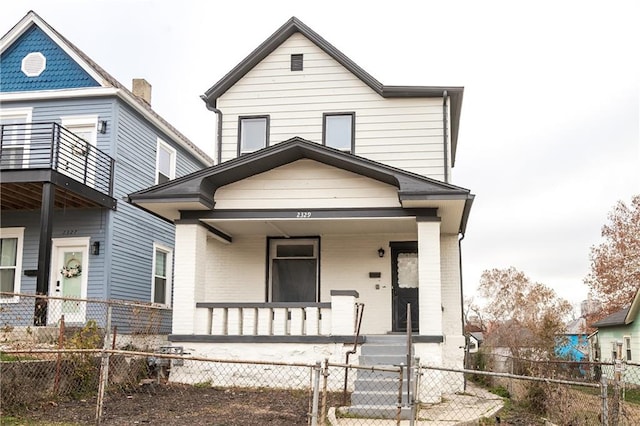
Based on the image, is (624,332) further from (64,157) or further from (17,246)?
(17,246)

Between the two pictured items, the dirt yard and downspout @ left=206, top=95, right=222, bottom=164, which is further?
downspout @ left=206, top=95, right=222, bottom=164

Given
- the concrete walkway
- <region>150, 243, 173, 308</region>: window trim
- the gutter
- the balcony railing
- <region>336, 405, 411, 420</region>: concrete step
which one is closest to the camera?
the concrete walkway

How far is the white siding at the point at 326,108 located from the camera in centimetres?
1544

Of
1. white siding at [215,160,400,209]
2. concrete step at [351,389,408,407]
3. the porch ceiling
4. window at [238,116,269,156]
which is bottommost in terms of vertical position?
concrete step at [351,389,408,407]

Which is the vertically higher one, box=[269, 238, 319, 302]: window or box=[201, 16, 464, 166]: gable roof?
box=[201, 16, 464, 166]: gable roof

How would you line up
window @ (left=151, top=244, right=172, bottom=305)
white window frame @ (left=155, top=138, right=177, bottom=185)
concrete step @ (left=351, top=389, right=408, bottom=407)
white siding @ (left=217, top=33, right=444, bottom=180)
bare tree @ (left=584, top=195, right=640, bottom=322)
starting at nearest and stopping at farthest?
concrete step @ (left=351, top=389, right=408, bottom=407) < white siding @ (left=217, top=33, right=444, bottom=180) < window @ (left=151, top=244, right=172, bottom=305) < white window frame @ (left=155, top=138, right=177, bottom=185) < bare tree @ (left=584, top=195, right=640, bottom=322)

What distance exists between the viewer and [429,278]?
12586mm

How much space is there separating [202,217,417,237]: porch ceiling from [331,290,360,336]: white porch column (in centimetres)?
160

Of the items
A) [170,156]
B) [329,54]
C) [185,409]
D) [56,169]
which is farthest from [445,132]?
[170,156]

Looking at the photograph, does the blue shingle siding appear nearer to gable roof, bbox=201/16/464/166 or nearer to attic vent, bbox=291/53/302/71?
gable roof, bbox=201/16/464/166

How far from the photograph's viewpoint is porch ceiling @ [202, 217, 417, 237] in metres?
13.5

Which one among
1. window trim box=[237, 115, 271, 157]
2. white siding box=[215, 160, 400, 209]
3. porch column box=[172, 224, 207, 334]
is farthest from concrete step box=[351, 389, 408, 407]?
window trim box=[237, 115, 271, 157]

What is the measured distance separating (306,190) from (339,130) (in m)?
3.09

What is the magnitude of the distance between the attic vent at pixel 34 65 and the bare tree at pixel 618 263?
28.7m
